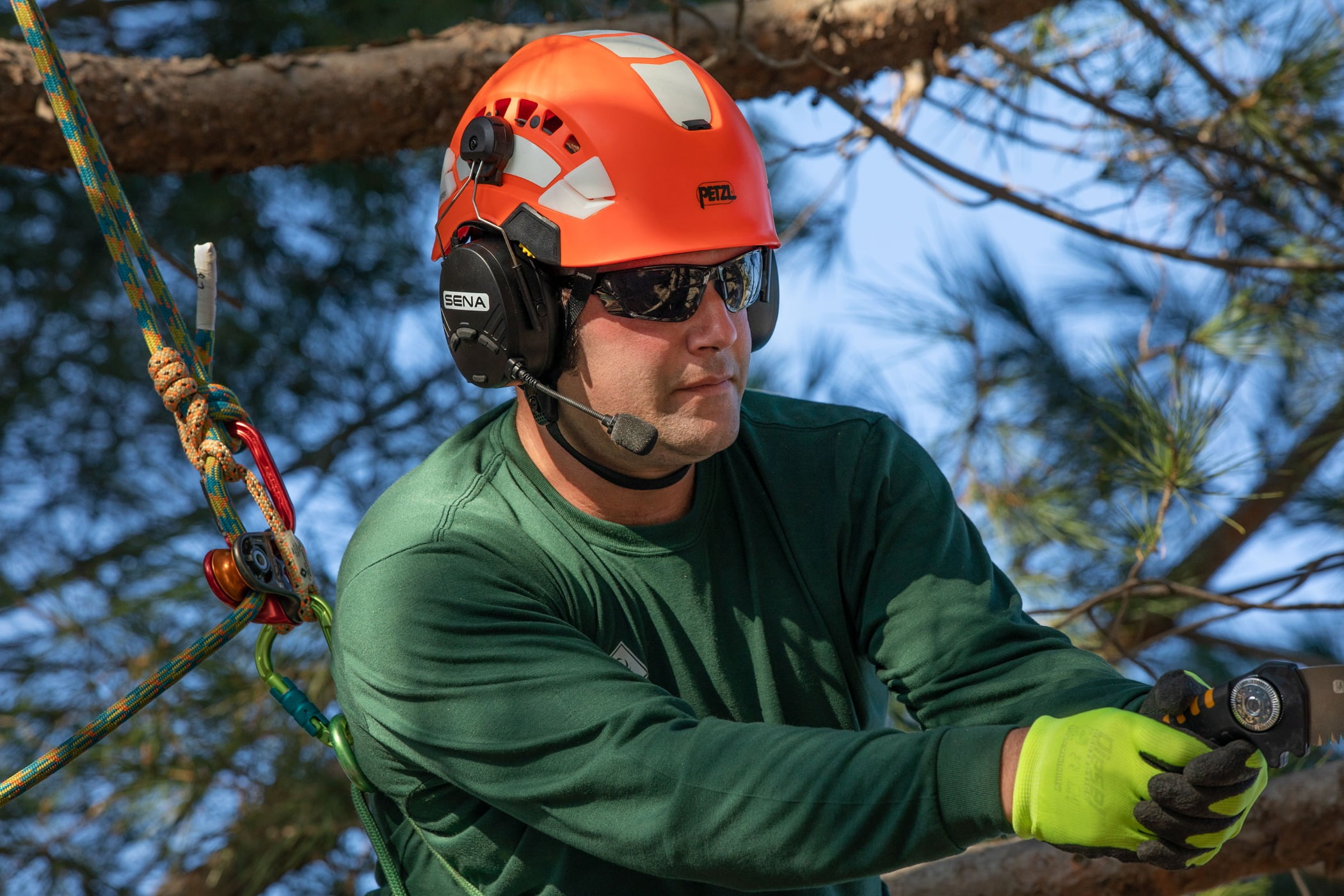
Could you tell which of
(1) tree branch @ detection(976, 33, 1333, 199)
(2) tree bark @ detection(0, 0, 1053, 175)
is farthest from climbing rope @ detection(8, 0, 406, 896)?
(1) tree branch @ detection(976, 33, 1333, 199)

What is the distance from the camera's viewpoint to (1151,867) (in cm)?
218

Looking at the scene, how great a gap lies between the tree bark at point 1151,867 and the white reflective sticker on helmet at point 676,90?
1.26m

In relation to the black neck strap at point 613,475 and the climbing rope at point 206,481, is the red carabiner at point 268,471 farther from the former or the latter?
the black neck strap at point 613,475

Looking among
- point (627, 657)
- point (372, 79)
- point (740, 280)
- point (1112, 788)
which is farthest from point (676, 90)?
point (372, 79)

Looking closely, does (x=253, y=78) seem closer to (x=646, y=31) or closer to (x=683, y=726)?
(x=646, y=31)

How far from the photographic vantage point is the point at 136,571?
3217 mm

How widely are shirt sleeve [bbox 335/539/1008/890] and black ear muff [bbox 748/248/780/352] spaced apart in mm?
425

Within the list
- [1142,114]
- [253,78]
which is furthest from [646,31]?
[1142,114]

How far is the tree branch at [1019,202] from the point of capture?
2.50 meters

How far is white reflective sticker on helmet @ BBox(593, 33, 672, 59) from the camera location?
159 cm

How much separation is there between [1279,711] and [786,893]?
2.11 ft

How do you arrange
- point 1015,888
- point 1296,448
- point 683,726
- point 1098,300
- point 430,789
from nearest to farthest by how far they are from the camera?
point 683,726, point 430,789, point 1015,888, point 1296,448, point 1098,300

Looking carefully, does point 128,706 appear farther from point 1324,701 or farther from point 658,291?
point 1324,701

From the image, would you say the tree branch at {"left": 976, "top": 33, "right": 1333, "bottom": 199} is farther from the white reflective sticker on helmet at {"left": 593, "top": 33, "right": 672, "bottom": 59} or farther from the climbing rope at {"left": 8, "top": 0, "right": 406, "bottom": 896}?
the climbing rope at {"left": 8, "top": 0, "right": 406, "bottom": 896}
